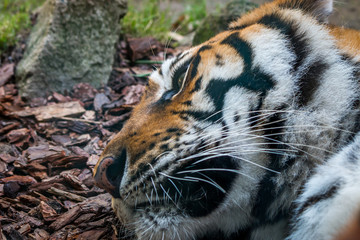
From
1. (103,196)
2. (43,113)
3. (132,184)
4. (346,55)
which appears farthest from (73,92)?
(346,55)

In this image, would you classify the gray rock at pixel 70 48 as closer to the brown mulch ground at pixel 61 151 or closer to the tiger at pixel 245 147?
the brown mulch ground at pixel 61 151

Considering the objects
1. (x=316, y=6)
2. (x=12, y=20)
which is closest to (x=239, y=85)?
(x=316, y=6)

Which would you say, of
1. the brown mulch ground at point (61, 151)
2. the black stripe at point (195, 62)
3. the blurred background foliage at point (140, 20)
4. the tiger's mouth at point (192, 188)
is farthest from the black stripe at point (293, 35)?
the blurred background foliage at point (140, 20)

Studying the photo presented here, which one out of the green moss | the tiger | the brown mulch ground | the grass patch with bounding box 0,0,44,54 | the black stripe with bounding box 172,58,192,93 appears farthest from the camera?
the green moss

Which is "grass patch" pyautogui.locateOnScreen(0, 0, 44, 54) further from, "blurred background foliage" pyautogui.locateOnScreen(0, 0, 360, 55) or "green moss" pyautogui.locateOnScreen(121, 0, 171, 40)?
"green moss" pyautogui.locateOnScreen(121, 0, 171, 40)

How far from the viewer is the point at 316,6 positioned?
2486mm

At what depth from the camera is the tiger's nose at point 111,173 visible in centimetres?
217

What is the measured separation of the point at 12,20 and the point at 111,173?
15.4 ft

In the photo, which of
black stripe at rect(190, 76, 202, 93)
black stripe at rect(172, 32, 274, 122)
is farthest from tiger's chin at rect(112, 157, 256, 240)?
black stripe at rect(190, 76, 202, 93)

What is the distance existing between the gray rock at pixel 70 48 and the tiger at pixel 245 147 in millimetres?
2654

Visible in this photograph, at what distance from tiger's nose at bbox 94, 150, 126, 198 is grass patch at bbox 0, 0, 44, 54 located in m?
3.99

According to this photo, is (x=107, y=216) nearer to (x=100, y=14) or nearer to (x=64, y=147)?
(x=64, y=147)

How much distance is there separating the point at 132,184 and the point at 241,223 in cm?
66

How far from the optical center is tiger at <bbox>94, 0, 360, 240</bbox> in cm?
210
